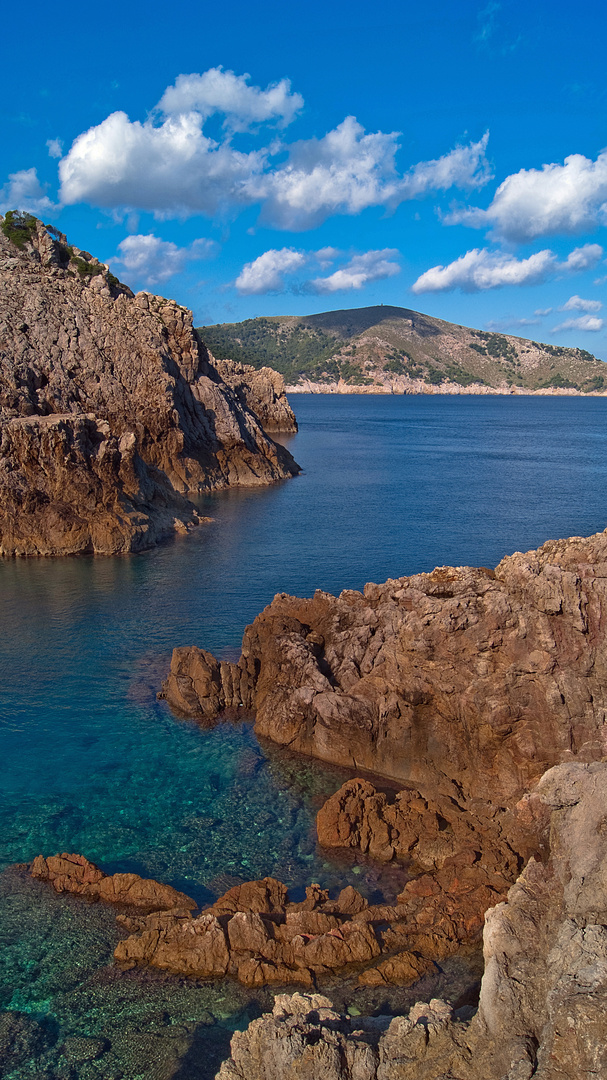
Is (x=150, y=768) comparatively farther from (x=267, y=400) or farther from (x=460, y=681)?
(x=267, y=400)

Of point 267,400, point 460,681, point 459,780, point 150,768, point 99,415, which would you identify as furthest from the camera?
point 267,400

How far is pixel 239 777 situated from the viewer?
22953mm

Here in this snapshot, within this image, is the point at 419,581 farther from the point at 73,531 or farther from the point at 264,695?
the point at 73,531

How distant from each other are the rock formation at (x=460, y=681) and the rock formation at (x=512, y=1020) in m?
8.95

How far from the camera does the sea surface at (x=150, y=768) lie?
13.8 meters

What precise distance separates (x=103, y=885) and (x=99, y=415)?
161 ft

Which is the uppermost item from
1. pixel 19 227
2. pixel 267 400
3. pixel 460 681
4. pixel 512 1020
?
pixel 19 227

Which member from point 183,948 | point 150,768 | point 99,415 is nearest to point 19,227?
point 99,415

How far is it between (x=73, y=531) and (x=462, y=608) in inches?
1213

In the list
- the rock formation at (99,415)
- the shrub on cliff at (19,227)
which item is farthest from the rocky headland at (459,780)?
the shrub on cliff at (19,227)

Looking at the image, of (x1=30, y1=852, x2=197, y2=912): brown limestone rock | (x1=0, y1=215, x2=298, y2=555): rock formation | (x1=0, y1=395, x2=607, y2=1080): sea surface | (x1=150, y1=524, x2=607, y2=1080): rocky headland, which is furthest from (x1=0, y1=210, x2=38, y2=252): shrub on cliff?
(x1=30, y1=852, x2=197, y2=912): brown limestone rock

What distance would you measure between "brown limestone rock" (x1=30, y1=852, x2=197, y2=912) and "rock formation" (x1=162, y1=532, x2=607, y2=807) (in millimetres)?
8028

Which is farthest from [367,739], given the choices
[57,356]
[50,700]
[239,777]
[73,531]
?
[57,356]

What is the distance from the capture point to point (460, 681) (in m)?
22.7
